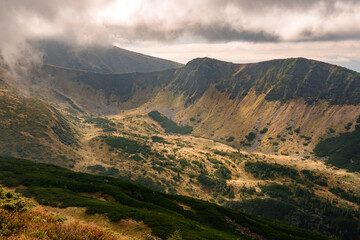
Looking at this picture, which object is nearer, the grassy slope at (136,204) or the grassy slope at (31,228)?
the grassy slope at (31,228)

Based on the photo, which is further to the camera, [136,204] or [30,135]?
[30,135]

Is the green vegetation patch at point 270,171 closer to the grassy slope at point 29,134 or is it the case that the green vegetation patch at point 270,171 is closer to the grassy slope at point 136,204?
the grassy slope at point 136,204

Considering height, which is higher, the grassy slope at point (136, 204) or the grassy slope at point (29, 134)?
the grassy slope at point (136, 204)

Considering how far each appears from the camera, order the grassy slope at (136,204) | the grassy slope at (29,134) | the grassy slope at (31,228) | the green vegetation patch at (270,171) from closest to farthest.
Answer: the grassy slope at (31,228) → the grassy slope at (136,204) → the grassy slope at (29,134) → the green vegetation patch at (270,171)

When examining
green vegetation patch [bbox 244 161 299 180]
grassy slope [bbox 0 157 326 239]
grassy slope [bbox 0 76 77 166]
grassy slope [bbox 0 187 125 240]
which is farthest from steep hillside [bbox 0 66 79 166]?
green vegetation patch [bbox 244 161 299 180]

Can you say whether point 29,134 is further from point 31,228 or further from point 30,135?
point 31,228

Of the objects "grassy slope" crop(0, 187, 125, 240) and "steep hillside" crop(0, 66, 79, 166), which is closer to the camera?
"grassy slope" crop(0, 187, 125, 240)

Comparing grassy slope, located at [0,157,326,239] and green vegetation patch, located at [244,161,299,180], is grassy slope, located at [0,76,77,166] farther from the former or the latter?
green vegetation patch, located at [244,161,299,180]

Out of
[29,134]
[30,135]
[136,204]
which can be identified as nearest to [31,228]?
[136,204]

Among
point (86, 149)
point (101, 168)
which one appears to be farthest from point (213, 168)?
point (86, 149)

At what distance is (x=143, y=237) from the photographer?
2523 centimetres

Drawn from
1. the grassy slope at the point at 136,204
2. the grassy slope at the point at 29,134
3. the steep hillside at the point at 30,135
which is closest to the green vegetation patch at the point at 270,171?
the grassy slope at the point at 136,204

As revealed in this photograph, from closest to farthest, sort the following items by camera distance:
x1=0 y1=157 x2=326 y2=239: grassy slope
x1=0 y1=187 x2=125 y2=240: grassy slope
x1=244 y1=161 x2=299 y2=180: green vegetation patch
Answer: x1=0 y1=187 x2=125 y2=240: grassy slope, x1=0 y1=157 x2=326 y2=239: grassy slope, x1=244 y1=161 x2=299 y2=180: green vegetation patch

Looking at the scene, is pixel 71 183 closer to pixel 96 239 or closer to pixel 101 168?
pixel 96 239
